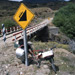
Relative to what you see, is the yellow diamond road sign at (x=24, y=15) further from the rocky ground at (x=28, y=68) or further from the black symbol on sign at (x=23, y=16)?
the rocky ground at (x=28, y=68)

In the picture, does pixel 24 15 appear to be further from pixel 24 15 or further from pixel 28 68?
pixel 28 68

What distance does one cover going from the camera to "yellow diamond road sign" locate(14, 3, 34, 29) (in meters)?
3.53

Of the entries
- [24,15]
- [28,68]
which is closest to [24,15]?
[24,15]

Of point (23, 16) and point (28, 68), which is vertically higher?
point (23, 16)

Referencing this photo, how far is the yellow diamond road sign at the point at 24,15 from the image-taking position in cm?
353

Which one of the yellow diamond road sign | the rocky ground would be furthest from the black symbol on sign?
the rocky ground

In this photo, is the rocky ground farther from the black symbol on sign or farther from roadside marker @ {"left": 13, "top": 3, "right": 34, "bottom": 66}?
the black symbol on sign

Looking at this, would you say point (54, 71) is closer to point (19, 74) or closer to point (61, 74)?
point (61, 74)

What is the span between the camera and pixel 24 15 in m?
3.58

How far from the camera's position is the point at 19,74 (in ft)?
11.5

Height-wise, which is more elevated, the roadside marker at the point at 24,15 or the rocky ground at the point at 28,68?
the roadside marker at the point at 24,15

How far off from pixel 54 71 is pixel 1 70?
1.77 metres

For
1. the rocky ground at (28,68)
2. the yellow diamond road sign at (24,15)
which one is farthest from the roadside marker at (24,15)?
the rocky ground at (28,68)

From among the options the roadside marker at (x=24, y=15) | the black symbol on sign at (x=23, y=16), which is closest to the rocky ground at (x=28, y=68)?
the roadside marker at (x=24, y=15)
